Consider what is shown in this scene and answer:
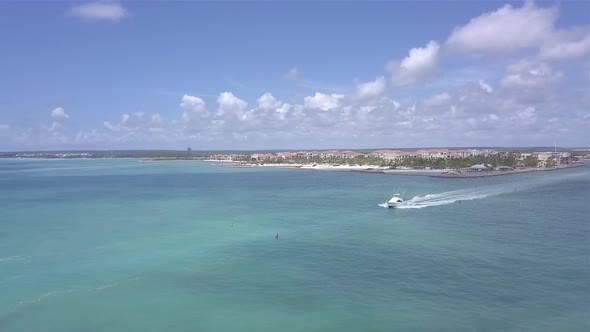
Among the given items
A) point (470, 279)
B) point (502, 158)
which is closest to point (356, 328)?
point (470, 279)

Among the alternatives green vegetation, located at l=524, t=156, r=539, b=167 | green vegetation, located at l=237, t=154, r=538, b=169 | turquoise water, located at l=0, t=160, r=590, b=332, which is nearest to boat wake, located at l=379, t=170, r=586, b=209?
turquoise water, located at l=0, t=160, r=590, b=332

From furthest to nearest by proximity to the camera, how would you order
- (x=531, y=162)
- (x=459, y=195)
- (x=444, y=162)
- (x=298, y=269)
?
(x=531, y=162)
(x=444, y=162)
(x=459, y=195)
(x=298, y=269)

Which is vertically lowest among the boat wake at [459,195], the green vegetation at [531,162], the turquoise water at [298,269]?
the turquoise water at [298,269]

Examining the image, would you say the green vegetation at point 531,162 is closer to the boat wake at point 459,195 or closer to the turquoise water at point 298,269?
the boat wake at point 459,195

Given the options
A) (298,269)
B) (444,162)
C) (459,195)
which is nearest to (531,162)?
Result: (444,162)

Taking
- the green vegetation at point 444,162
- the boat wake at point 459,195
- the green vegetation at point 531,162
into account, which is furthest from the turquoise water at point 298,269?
the green vegetation at point 531,162

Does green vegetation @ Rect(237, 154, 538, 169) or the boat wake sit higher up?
green vegetation @ Rect(237, 154, 538, 169)

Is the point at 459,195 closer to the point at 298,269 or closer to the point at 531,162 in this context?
the point at 298,269

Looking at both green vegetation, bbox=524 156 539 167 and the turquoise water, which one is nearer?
the turquoise water

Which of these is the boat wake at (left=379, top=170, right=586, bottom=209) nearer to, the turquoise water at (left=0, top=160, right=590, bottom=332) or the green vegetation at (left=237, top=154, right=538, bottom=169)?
the turquoise water at (left=0, top=160, right=590, bottom=332)

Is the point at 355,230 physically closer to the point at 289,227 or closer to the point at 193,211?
the point at 289,227
